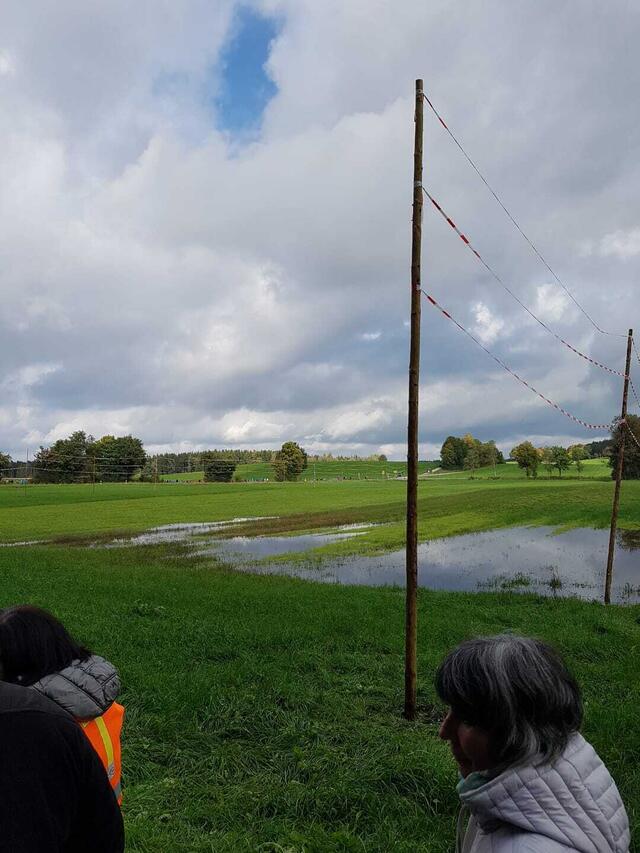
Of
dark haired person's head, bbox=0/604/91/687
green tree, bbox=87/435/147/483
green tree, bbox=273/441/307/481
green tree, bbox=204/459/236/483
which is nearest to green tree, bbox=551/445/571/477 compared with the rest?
green tree, bbox=273/441/307/481

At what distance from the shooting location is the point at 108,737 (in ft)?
12.2

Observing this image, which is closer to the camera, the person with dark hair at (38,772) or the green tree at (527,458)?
the person with dark hair at (38,772)

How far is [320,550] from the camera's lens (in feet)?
102

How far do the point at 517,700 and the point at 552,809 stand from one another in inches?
11.3

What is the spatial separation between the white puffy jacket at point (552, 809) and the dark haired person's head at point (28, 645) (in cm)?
246

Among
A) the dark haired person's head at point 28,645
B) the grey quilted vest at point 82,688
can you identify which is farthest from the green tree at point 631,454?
the dark haired person's head at point 28,645

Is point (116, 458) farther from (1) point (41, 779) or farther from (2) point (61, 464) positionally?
(1) point (41, 779)

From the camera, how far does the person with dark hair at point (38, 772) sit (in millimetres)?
1695

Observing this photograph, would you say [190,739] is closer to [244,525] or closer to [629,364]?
[629,364]

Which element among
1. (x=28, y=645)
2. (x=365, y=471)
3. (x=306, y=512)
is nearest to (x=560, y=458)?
(x=365, y=471)

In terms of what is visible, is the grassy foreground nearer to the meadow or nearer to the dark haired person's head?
the dark haired person's head

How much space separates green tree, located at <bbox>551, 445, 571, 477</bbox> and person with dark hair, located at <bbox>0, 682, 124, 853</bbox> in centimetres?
13293

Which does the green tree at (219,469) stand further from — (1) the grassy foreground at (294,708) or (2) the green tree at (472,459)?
(1) the grassy foreground at (294,708)

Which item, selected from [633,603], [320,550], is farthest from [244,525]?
[633,603]
